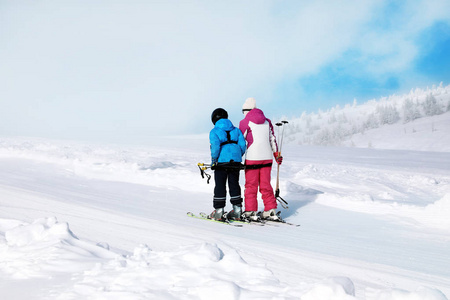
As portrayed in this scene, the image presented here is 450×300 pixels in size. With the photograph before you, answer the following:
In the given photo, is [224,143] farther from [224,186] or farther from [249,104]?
[249,104]

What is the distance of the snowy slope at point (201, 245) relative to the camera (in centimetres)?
278

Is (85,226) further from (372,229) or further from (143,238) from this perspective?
(372,229)

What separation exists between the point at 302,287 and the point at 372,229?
13.7ft

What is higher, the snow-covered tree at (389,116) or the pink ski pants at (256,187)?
the snow-covered tree at (389,116)

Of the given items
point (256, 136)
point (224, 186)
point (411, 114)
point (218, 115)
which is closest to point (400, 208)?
point (256, 136)

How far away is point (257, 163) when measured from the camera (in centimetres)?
684

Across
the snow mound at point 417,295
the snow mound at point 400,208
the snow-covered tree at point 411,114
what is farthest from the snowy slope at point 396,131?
the snow mound at point 417,295

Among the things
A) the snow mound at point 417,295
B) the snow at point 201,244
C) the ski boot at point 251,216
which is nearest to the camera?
the snow mound at point 417,295

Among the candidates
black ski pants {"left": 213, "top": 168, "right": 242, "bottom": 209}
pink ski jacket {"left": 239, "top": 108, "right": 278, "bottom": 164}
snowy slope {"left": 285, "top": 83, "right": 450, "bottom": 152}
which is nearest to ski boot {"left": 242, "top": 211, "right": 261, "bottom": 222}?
black ski pants {"left": 213, "top": 168, "right": 242, "bottom": 209}

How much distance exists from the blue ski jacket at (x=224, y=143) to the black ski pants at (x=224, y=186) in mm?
223

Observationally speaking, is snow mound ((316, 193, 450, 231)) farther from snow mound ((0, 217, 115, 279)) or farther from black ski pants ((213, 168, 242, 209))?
snow mound ((0, 217, 115, 279))

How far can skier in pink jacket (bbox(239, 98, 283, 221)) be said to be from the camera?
22.4 ft

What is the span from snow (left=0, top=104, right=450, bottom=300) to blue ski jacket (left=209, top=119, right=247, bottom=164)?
1218 mm

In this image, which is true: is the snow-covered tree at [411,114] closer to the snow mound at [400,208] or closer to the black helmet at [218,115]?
the snow mound at [400,208]
